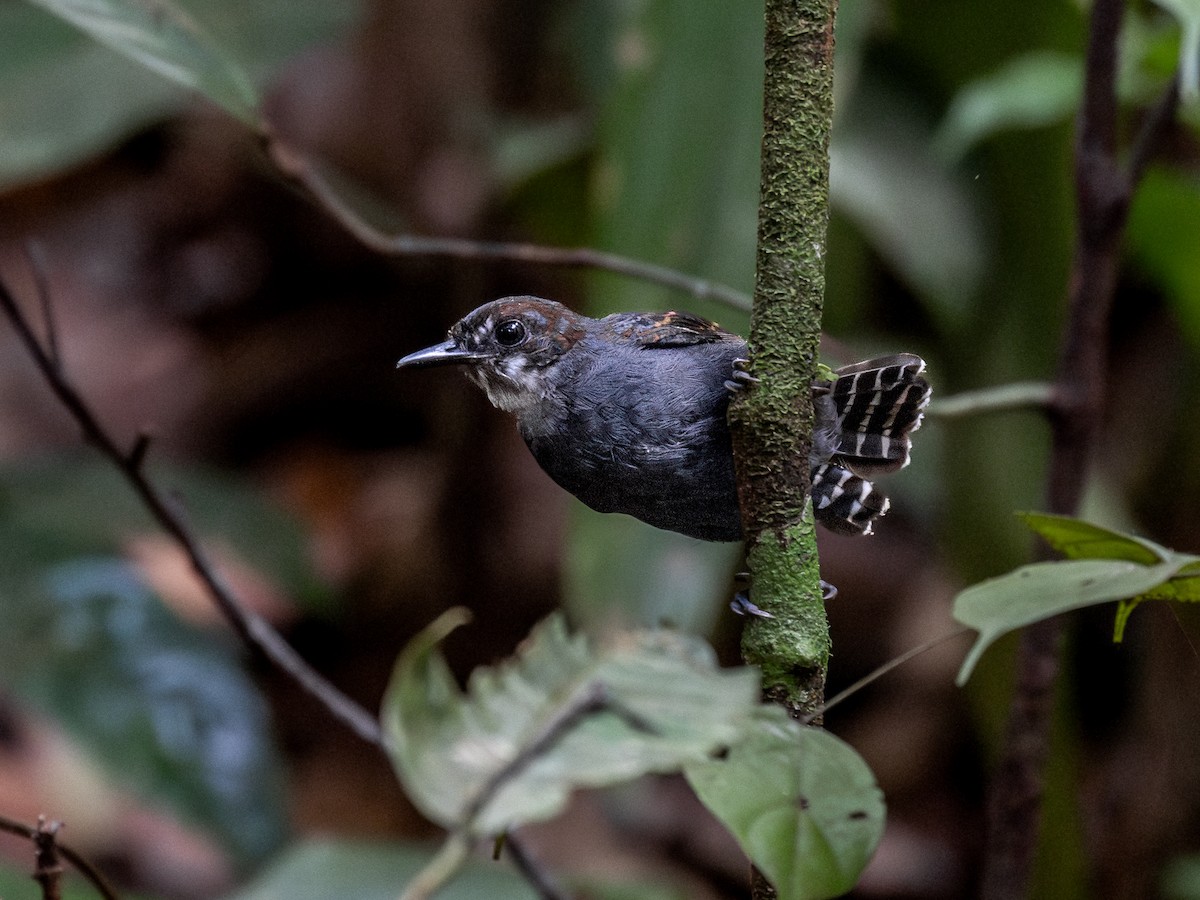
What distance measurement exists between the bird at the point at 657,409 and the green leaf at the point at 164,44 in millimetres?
708

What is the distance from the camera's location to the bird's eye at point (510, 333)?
5.76 feet

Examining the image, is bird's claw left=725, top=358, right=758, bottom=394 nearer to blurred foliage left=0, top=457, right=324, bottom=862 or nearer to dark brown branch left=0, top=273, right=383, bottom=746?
dark brown branch left=0, top=273, right=383, bottom=746

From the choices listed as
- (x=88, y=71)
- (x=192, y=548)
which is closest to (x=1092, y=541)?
(x=192, y=548)

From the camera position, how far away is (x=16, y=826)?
Answer: 4.94ft

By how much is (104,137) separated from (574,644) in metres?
3.51

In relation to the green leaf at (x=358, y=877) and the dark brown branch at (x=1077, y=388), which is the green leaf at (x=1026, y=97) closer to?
the dark brown branch at (x=1077, y=388)

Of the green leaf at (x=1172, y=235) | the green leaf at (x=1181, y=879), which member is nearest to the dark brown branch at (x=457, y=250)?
the green leaf at (x=1172, y=235)

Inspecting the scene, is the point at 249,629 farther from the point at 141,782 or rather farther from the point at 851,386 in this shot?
the point at 141,782

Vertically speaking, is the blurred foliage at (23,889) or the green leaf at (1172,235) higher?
the green leaf at (1172,235)

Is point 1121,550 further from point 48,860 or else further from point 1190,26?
point 48,860

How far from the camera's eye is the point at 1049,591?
3.86 feet

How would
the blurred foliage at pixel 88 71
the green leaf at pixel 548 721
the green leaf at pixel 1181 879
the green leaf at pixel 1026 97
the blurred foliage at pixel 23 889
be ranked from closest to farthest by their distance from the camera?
the green leaf at pixel 548 721
the blurred foliage at pixel 23 889
the green leaf at pixel 1026 97
the green leaf at pixel 1181 879
the blurred foliage at pixel 88 71

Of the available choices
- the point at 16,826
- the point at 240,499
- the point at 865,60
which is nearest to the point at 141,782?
the point at 240,499

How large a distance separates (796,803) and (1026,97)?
2.30 meters
